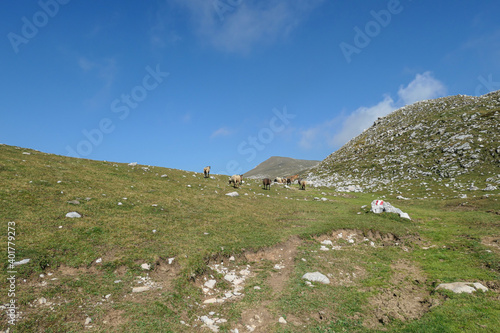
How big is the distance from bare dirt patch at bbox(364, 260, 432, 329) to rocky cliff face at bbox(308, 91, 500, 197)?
36.0m

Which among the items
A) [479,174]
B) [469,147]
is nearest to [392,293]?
[479,174]

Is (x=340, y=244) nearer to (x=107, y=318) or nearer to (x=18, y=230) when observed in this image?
(x=107, y=318)

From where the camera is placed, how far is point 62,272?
31.2ft

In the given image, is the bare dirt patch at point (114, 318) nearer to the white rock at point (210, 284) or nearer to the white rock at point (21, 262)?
the white rock at point (210, 284)

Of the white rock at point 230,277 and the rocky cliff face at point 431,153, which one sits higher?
the rocky cliff face at point 431,153

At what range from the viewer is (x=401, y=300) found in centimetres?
989

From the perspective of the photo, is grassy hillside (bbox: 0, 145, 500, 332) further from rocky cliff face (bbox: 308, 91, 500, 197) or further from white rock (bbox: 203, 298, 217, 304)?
rocky cliff face (bbox: 308, 91, 500, 197)

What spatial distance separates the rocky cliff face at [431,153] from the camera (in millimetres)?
44562

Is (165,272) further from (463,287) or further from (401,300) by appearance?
(463,287)

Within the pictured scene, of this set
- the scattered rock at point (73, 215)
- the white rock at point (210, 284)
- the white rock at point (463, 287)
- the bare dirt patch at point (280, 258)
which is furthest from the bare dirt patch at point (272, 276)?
the scattered rock at point (73, 215)

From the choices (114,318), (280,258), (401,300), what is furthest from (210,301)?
(401,300)

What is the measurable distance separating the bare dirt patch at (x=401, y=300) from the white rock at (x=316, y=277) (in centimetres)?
216

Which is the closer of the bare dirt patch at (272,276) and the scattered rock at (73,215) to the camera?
the bare dirt patch at (272,276)

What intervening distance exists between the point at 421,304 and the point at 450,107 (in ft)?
319
